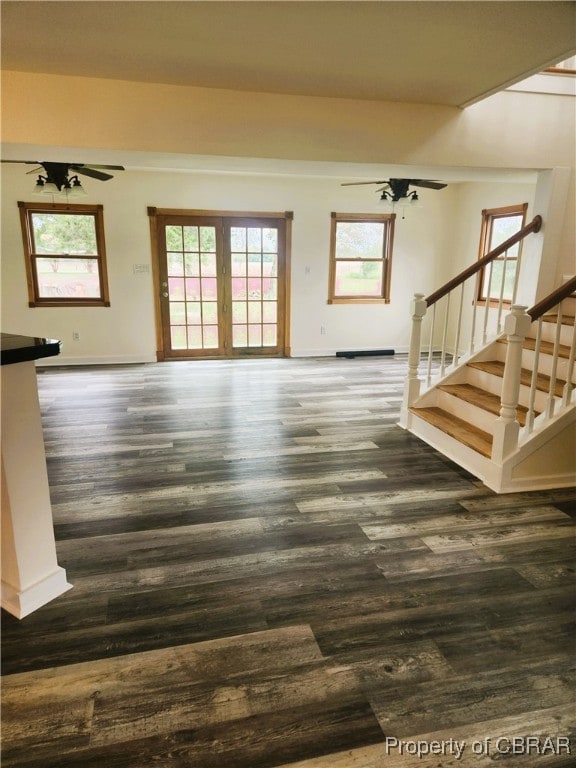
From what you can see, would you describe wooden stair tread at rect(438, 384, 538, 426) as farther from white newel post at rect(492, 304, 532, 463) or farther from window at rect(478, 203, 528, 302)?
window at rect(478, 203, 528, 302)

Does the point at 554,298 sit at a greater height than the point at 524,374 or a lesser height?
greater

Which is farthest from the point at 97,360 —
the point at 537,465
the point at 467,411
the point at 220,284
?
the point at 537,465

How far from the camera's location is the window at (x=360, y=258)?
752 centimetres

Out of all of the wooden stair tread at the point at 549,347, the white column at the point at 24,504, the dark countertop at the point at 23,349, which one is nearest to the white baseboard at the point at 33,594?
the white column at the point at 24,504

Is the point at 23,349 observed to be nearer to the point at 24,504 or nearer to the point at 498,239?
the point at 24,504

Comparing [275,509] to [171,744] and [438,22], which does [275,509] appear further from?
[438,22]

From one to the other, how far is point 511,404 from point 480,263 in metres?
1.68

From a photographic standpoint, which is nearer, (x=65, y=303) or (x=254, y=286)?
(x=65, y=303)

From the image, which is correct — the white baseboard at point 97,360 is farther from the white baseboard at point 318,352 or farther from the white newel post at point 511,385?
the white newel post at point 511,385

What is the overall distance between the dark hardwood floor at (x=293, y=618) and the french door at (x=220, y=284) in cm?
372

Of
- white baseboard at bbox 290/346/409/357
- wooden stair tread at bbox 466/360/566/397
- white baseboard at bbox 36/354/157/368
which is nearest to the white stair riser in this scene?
wooden stair tread at bbox 466/360/566/397

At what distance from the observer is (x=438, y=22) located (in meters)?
2.48

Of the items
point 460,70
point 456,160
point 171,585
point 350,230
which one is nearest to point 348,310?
point 350,230

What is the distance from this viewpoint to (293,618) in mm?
2018
